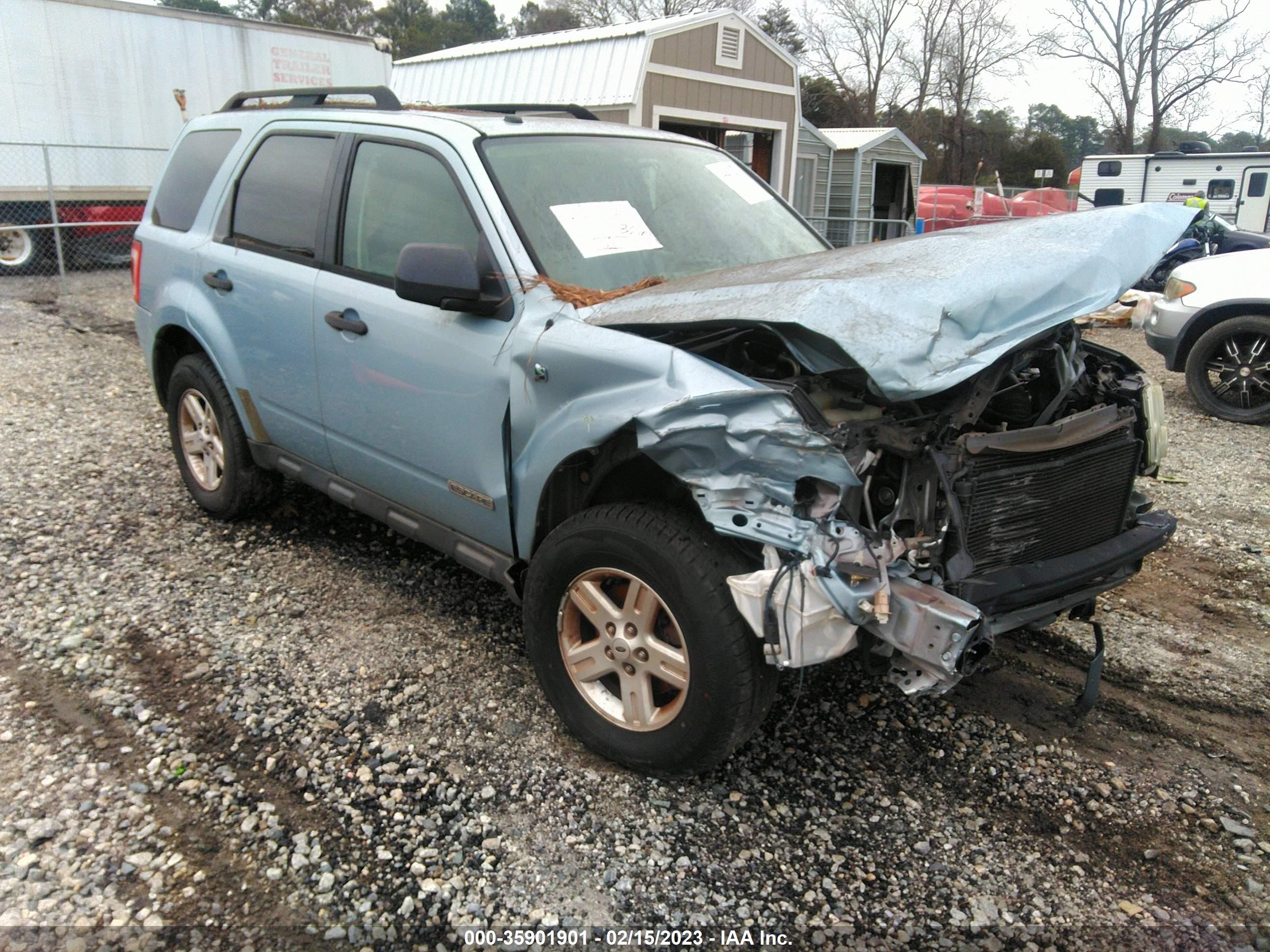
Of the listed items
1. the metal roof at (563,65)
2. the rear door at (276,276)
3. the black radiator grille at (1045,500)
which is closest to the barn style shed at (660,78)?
the metal roof at (563,65)

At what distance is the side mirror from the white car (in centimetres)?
685

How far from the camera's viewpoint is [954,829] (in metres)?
2.73

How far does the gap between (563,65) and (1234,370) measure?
10161mm

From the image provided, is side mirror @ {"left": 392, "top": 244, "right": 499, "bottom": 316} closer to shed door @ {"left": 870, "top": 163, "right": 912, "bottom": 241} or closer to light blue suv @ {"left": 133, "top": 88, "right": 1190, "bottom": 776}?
light blue suv @ {"left": 133, "top": 88, "right": 1190, "bottom": 776}

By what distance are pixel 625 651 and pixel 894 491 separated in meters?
0.92

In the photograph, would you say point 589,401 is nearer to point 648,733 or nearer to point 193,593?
point 648,733

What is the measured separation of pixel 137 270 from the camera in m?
4.95

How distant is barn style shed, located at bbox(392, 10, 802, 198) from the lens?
13.2 meters

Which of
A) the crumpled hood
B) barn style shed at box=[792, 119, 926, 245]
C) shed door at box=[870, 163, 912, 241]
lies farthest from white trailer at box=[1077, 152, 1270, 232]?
the crumpled hood

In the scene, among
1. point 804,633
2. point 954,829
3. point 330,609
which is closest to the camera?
point 804,633

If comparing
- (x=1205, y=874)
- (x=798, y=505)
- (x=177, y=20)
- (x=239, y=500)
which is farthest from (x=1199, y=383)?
(x=177, y=20)

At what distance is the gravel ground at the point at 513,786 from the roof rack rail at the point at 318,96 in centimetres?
211

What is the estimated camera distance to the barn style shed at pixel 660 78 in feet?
43.2

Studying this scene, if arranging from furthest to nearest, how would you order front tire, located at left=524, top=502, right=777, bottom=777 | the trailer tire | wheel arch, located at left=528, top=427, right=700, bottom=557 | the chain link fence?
1. the trailer tire
2. the chain link fence
3. wheel arch, located at left=528, top=427, right=700, bottom=557
4. front tire, located at left=524, top=502, right=777, bottom=777
